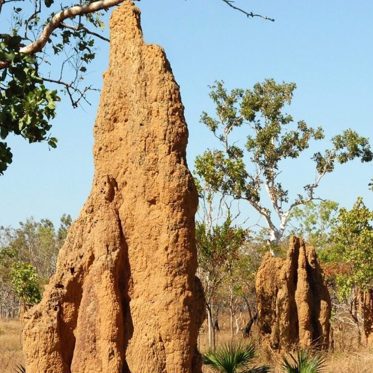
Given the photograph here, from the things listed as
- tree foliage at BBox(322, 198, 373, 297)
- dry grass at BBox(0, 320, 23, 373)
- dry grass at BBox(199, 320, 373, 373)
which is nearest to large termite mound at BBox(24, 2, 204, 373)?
dry grass at BBox(199, 320, 373, 373)

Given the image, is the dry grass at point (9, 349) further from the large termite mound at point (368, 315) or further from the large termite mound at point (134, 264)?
the large termite mound at point (368, 315)

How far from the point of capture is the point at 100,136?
29.9 ft

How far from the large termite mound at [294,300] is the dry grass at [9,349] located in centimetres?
551

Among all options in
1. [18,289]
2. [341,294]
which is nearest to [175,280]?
[341,294]

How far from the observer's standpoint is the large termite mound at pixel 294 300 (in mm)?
18422

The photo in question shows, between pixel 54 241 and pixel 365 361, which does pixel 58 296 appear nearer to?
pixel 365 361

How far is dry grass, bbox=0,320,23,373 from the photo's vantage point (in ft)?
57.7

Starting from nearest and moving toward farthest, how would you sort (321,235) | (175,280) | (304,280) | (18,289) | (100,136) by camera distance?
(175,280)
(100,136)
(304,280)
(18,289)
(321,235)

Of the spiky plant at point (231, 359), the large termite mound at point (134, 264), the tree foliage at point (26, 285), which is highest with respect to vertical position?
the tree foliage at point (26, 285)

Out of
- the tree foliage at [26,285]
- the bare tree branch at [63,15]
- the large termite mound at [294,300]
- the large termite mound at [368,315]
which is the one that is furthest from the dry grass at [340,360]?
the tree foliage at [26,285]

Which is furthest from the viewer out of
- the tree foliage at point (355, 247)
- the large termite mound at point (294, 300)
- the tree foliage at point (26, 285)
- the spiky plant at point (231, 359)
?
the tree foliage at point (26, 285)

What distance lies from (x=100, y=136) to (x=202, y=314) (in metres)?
2.14

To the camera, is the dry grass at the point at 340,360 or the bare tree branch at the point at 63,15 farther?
the dry grass at the point at 340,360

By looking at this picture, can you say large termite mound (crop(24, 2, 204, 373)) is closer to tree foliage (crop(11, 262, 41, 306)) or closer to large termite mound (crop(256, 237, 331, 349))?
large termite mound (crop(256, 237, 331, 349))
